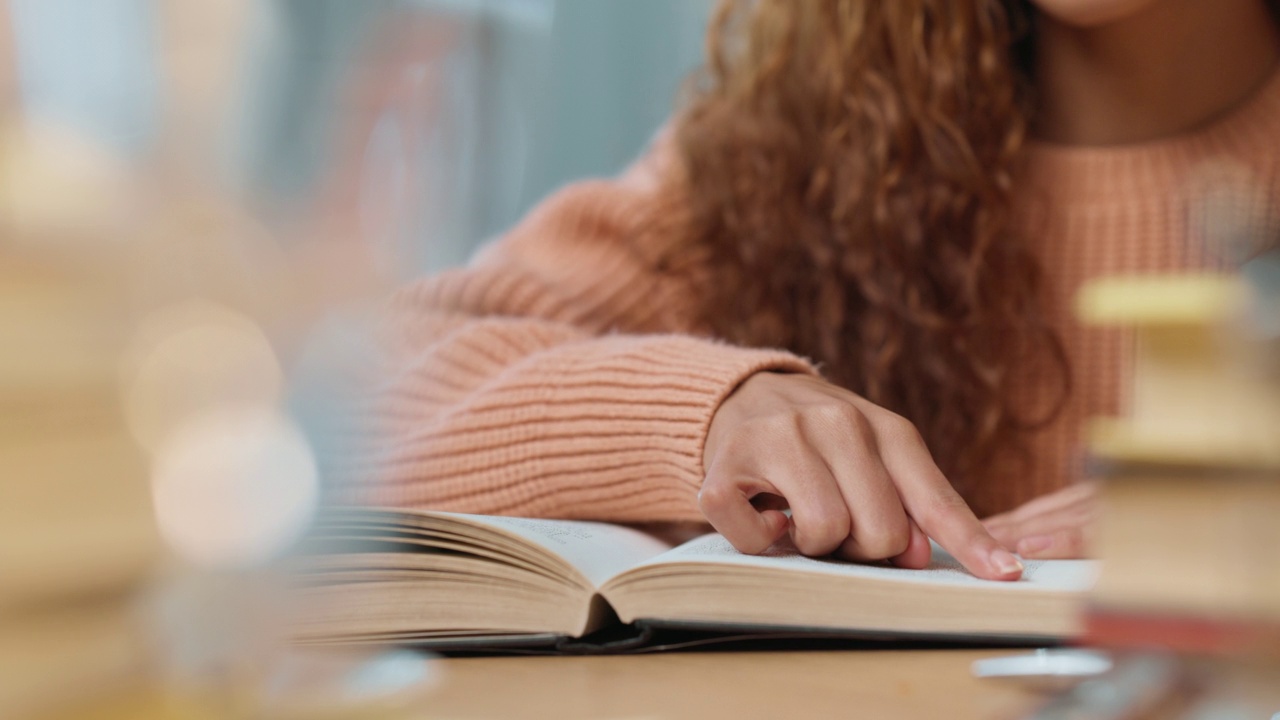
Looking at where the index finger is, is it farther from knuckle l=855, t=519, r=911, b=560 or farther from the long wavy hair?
the long wavy hair

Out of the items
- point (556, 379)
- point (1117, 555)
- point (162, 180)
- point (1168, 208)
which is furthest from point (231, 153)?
point (1168, 208)

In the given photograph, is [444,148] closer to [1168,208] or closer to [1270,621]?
[1270,621]

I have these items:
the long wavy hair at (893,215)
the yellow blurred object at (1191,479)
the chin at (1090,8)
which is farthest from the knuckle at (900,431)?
the chin at (1090,8)

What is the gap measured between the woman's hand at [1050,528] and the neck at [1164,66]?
1.57 ft

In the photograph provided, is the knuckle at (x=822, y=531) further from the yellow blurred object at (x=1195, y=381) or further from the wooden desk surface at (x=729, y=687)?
the yellow blurred object at (x=1195, y=381)

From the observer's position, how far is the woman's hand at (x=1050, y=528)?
52 centimetres

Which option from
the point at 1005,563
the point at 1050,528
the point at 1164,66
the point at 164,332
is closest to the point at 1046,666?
the point at 1005,563

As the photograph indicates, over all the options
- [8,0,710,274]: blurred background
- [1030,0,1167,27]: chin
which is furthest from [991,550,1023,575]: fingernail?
[1030,0,1167,27]: chin

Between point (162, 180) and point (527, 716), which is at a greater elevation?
point (162, 180)

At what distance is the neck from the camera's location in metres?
0.94

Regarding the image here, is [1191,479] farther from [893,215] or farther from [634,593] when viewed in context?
[893,215]

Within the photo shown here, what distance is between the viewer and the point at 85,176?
14 cm

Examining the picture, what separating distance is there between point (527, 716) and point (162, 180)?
0.73 ft

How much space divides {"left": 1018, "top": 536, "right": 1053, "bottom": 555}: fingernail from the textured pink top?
0.11 meters
